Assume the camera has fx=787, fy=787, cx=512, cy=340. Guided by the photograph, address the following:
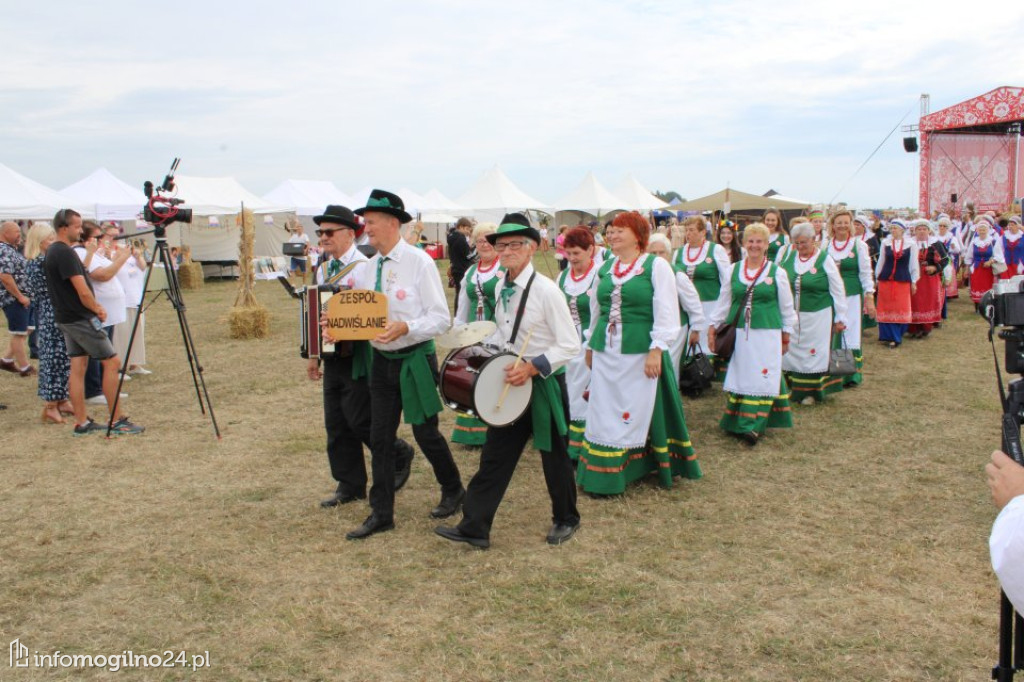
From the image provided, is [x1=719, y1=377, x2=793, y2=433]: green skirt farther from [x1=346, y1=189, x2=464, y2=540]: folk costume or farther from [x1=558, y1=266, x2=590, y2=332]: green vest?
[x1=346, y1=189, x2=464, y2=540]: folk costume

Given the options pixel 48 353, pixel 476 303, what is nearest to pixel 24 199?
pixel 48 353

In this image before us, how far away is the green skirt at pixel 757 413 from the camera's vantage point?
6.69 m

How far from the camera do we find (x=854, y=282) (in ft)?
30.1

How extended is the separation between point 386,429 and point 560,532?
122 cm

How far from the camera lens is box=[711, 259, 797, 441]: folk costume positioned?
6.68m

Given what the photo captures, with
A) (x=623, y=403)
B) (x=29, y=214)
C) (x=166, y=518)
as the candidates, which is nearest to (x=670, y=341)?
(x=623, y=403)

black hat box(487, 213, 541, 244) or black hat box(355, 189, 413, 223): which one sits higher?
black hat box(355, 189, 413, 223)

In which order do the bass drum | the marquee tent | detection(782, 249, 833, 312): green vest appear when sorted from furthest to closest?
the marquee tent < detection(782, 249, 833, 312): green vest < the bass drum

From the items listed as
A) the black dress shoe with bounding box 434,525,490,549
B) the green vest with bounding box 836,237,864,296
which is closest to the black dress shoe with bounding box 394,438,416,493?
the black dress shoe with bounding box 434,525,490,549

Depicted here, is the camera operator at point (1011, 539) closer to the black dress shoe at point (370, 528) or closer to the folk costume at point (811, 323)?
the black dress shoe at point (370, 528)

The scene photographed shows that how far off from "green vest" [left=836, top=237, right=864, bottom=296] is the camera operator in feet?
26.1

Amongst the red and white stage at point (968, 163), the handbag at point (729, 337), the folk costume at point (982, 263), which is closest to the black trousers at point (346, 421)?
the handbag at point (729, 337)

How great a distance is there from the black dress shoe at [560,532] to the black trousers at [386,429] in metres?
0.90

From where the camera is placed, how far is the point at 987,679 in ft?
10.6
